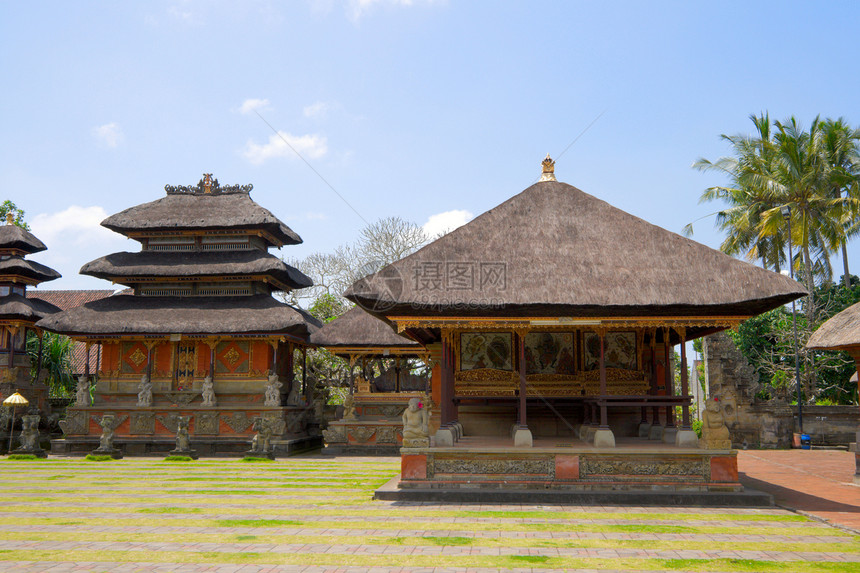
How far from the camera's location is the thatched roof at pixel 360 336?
893 inches

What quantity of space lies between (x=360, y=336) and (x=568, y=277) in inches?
454

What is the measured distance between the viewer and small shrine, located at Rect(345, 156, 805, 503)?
39.9ft

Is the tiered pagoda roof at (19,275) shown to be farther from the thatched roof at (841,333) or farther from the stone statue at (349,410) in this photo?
the thatched roof at (841,333)

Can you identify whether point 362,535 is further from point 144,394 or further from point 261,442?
point 144,394

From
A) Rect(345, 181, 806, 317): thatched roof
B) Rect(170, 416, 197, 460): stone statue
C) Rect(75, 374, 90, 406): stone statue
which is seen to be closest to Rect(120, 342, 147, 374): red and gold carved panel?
Rect(75, 374, 90, 406): stone statue

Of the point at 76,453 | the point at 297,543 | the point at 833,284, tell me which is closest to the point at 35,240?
the point at 76,453

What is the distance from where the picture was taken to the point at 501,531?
9.20 meters

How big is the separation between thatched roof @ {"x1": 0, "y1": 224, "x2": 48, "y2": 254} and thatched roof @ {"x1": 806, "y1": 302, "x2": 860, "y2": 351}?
92.4 feet

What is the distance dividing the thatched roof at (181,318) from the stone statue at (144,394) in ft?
5.88

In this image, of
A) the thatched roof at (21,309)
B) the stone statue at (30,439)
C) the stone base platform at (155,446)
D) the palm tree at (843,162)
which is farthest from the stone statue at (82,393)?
the palm tree at (843,162)

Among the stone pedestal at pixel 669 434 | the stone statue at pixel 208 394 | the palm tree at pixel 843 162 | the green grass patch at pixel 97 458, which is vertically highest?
the palm tree at pixel 843 162

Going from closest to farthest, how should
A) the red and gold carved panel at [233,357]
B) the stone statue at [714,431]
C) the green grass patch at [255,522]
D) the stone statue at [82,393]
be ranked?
the green grass patch at [255,522] → the stone statue at [714,431] → the stone statue at [82,393] → the red and gold carved panel at [233,357]

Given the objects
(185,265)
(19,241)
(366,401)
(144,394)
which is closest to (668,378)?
(366,401)

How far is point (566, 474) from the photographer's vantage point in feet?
40.0
